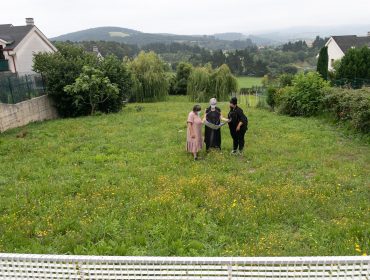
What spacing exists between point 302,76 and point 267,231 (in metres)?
13.4

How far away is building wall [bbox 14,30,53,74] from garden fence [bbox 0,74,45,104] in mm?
8478

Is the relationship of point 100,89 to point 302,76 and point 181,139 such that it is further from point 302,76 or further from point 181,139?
point 302,76

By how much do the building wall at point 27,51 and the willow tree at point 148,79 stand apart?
27.3 ft

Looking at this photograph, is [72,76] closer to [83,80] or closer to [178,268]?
[83,80]

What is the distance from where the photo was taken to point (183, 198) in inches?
259

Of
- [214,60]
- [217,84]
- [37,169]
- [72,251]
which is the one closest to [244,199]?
[72,251]

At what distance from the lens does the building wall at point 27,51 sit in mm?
26094

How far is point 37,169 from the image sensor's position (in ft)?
28.3

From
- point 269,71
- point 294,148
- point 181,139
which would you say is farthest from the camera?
point 269,71

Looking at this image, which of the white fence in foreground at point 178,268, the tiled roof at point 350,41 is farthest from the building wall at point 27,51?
the tiled roof at point 350,41

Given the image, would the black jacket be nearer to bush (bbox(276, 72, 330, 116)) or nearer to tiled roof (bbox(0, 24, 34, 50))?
bush (bbox(276, 72, 330, 116))

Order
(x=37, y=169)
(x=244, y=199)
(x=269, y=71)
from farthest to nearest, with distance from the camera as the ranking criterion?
(x=269, y=71) < (x=37, y=169) < (x=244, y=199)

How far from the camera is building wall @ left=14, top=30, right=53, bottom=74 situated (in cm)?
2609

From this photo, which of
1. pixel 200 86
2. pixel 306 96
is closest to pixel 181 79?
pixel 200 86
